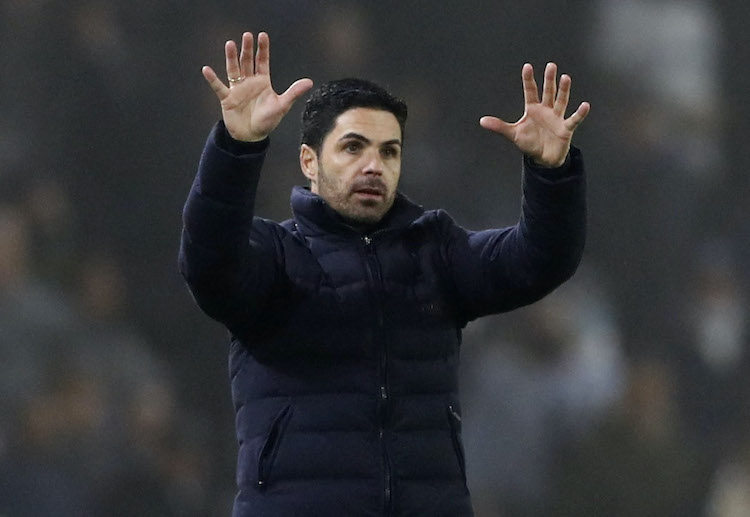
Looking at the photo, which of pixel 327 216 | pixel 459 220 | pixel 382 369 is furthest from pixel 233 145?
pixel 459 220

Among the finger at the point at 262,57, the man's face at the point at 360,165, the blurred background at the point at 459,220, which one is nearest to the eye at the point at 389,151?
the man's face at the point at 360,165

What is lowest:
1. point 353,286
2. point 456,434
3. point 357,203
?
point 456,434

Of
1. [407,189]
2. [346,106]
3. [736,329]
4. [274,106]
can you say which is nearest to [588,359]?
[736,329]

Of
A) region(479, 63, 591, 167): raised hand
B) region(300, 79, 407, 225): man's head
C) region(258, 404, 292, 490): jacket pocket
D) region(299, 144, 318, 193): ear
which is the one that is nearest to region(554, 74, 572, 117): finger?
region(479, 63, 591, 167): raised hand

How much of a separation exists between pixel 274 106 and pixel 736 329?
7.42 ft

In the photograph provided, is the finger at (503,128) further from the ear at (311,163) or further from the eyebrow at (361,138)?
the ear at (311,163)

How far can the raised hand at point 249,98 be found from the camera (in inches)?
67.1

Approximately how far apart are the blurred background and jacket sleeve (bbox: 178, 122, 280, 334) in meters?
1.61

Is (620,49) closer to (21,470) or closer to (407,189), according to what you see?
(407,189)

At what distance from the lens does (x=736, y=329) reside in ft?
11.9

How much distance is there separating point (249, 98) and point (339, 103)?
0.23m

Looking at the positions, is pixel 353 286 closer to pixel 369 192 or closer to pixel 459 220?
pixel 369 192

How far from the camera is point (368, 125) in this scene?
1.89 meters

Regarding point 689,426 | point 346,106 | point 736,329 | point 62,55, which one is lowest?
point 689,426
